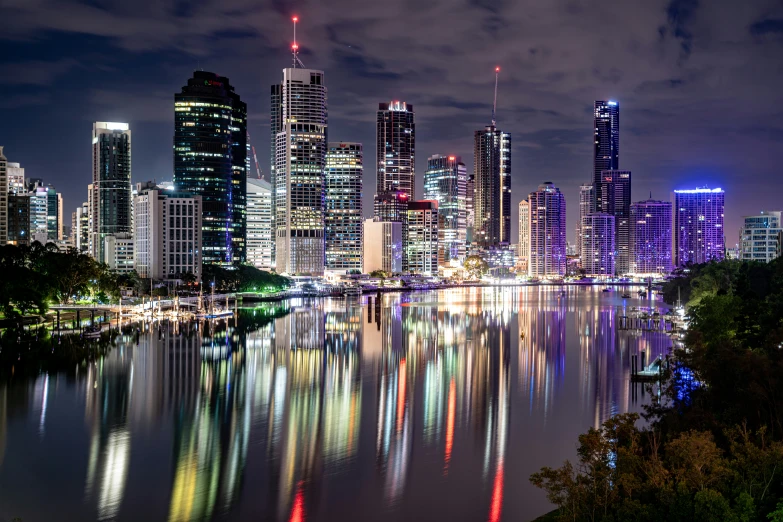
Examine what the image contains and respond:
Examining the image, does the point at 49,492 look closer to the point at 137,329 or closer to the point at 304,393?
the point at 304,393

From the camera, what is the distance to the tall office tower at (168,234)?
14675 centimetres

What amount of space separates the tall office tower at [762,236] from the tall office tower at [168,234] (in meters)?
116

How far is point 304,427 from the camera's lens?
3347cm

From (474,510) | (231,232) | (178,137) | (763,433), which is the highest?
(178,137)

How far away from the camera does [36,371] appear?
46.8 meters

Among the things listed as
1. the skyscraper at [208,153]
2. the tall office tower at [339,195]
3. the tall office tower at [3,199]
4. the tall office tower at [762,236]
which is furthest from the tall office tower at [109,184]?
the tall office tower at [762,236]

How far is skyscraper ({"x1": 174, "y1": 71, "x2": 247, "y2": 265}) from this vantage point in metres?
161

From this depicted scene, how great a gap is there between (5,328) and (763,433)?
64.4m

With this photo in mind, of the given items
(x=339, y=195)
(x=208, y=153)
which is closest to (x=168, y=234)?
(x=208, y=153)

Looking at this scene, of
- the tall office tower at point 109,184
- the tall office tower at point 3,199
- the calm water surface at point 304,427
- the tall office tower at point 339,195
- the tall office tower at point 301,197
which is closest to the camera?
the calm water surface at point 304,427

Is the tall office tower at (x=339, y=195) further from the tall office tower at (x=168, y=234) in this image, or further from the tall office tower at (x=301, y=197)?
the tall office tower at (x=168, y=234)

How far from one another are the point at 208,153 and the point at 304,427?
458ft

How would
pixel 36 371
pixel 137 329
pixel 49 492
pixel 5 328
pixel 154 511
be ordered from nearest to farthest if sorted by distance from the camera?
pixel 154 511
pixel 49 492
pixel 36 371
pixel 5 328
pixel 137 329

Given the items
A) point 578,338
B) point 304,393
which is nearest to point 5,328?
point 304,393
